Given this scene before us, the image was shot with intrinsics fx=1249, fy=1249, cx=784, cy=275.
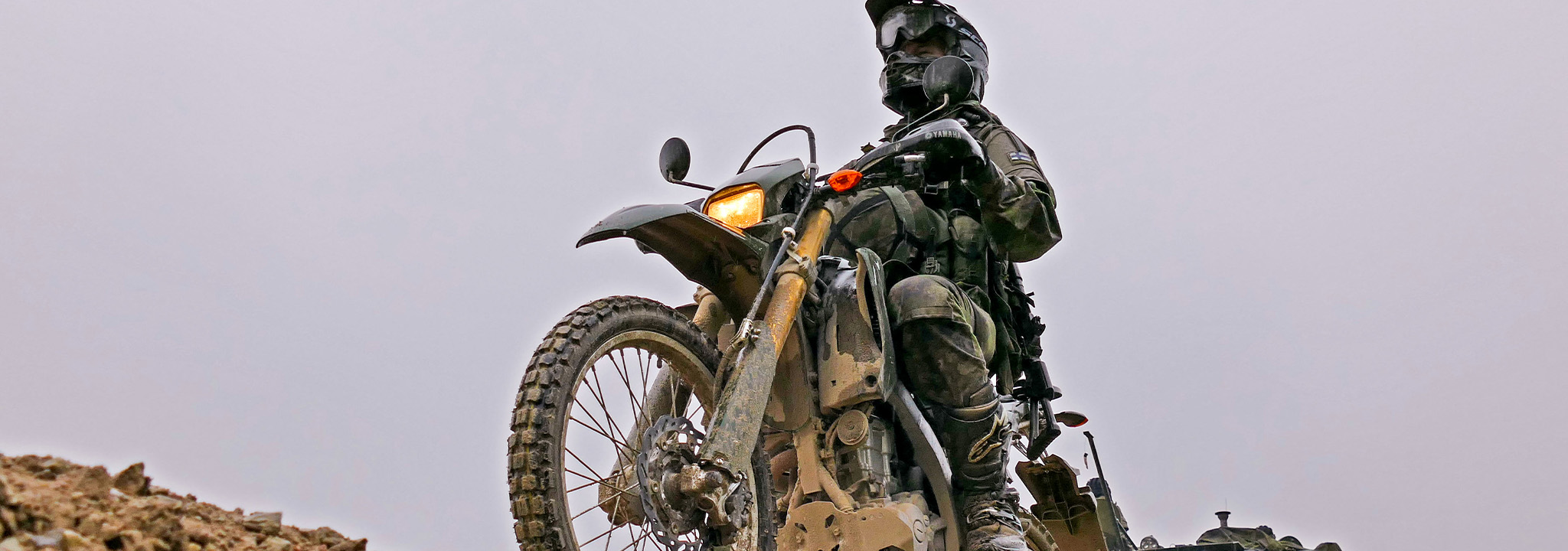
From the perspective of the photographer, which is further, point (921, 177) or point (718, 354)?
point (921, 177)

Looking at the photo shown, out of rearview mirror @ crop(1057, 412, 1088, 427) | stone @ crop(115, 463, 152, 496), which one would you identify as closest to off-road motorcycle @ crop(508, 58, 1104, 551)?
stone @ crop(115, 463, 152, 496)

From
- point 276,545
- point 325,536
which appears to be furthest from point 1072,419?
point 276,545

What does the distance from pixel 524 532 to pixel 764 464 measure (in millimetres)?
727

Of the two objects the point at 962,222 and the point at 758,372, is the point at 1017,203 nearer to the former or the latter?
the point at 962,222

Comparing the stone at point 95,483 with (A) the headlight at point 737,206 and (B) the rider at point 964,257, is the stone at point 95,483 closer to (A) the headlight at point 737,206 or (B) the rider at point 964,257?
(A) the headlight at point 737,206

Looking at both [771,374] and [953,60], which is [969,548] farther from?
[953,60]

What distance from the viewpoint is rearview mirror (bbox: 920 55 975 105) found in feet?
9.41

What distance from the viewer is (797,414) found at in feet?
9.89

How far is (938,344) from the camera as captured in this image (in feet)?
10.3

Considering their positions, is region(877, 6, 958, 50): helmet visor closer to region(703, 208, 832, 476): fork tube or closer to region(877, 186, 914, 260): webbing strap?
region(877, 186, 914, 260): webbing strap

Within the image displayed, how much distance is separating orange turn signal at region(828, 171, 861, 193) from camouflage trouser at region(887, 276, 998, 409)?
1.47 feet

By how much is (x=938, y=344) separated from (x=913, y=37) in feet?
4.31

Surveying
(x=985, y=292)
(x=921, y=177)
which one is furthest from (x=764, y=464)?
(x=985, y=292)

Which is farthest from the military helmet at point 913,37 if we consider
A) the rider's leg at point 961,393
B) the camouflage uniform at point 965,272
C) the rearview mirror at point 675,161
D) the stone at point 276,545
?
the stone at point 276,545
